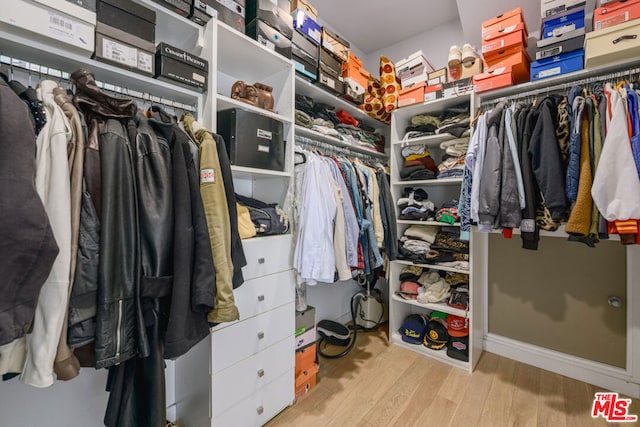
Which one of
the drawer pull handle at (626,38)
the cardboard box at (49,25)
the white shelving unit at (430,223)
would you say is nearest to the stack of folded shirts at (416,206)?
the white shelving unit at (430,223)

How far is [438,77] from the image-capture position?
220 cm

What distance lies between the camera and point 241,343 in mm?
1330

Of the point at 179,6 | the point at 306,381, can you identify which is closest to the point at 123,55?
the point at 179,6

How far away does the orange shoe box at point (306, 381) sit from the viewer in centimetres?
167

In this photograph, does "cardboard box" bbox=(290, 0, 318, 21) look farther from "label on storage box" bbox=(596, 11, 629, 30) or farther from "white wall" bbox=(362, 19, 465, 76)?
"label on storage box" bbox=(596, 11, 629, 30)

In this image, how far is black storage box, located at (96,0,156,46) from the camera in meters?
1.01

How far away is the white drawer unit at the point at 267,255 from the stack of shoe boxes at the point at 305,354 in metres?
0.45

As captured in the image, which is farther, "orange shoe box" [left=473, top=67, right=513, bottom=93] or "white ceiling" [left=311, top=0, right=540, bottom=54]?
"white ceiling" [left=311, top=0, right=540, bottom=54]

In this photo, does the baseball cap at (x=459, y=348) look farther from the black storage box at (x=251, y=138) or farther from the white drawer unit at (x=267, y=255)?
the black storage box at (x=251, y=138)

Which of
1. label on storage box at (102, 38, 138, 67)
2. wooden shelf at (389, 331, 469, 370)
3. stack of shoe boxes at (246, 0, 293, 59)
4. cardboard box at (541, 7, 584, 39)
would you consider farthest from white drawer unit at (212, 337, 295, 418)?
cardboard box at (541, 7, 584, 39)

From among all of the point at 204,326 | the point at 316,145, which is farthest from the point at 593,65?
the point at 204,326

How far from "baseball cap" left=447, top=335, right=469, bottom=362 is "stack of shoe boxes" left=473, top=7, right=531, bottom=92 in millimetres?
1845

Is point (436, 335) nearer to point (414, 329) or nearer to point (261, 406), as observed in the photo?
point (414, 329)

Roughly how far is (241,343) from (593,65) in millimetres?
2473
